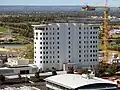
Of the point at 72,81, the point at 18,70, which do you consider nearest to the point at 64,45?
the point at 18,70

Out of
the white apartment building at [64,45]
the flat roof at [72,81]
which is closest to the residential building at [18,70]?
the white apartment building at [64,45]

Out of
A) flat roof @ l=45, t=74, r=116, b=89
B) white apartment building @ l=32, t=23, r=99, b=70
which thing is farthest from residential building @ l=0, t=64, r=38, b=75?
flat roof @ l=45, t=74, r=116, b=89

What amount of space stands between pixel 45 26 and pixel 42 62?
315cm

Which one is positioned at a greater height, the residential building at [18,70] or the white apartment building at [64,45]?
the white apartment building at [64,45]

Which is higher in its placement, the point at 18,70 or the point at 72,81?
the point at 72,81

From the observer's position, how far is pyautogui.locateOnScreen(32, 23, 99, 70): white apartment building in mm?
36625

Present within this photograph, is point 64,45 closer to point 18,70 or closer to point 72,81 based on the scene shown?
point 18,70

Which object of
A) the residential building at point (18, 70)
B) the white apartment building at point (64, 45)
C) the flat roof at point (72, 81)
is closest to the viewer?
the flat roof at point (72, 81)

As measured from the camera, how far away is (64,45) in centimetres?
3716

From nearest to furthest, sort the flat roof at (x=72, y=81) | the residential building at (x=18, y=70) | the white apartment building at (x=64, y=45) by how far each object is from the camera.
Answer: the flat roof at (x=72, y=81), the residential building at (x=18, y=70), the white apartment building at (x=64, y=45)

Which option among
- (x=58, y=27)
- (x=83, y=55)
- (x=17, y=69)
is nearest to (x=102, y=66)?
(x=83, y=55)

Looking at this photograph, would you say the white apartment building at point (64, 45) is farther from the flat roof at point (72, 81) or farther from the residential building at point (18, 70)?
the flat roof at point (72, 81)

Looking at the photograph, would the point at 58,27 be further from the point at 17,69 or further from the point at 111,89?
the point at 111,89

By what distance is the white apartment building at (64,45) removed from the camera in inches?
1442
